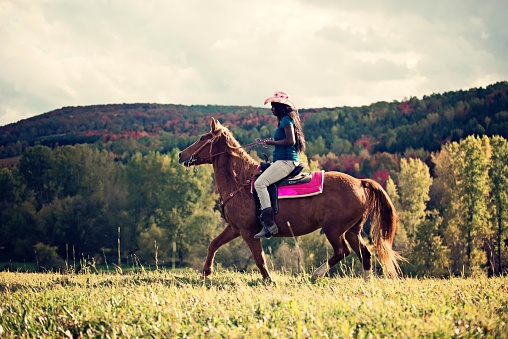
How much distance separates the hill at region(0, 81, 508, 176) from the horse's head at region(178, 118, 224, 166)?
261ft

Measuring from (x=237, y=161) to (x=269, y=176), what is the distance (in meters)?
1.13

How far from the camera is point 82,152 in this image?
73.9 meters

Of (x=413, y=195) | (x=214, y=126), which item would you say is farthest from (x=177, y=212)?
(x=214, y=126)

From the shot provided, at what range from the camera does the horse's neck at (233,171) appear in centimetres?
1061

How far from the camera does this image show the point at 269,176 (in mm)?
9969

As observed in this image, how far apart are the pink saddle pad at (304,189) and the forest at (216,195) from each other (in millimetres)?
1390

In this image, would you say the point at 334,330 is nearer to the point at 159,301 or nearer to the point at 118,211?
the point at 159,301

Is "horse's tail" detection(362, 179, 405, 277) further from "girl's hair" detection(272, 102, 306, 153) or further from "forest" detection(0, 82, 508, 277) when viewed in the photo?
"girl's hair" detection(272, 102, 306, 153)

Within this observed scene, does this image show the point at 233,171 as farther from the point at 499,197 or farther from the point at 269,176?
the point at 499,197

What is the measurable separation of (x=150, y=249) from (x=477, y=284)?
5159 cm

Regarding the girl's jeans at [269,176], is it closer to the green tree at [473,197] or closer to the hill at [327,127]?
the green tree at [473,197]

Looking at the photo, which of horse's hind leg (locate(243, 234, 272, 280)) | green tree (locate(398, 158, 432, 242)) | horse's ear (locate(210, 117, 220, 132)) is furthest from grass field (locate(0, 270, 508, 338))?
green tree (locate(398, 158, 432, 242))

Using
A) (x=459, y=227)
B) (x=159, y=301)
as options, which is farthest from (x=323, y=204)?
(x=459, y=227)

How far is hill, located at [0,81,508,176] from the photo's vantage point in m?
100
